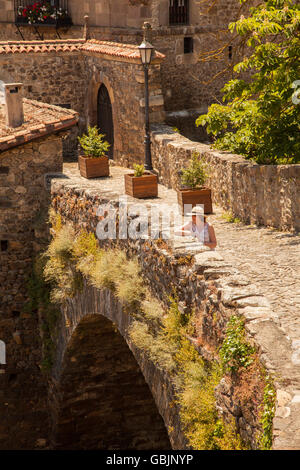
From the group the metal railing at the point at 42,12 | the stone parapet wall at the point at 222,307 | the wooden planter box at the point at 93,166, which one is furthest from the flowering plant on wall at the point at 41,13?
the stone parapet wall at the point at 222,307

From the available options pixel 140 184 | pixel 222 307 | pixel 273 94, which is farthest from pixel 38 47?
pixel 222 307

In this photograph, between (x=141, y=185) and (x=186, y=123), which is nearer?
(x=141, y=185)

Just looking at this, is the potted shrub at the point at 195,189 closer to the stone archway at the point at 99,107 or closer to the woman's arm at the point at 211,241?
the woman's arm at the point at 211,241

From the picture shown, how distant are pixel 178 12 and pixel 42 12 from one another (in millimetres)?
5199

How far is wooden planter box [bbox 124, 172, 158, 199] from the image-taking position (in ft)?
45.0

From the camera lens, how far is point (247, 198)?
40.2 feet

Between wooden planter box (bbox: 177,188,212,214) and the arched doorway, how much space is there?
792 cm

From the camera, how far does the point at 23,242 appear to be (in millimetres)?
16281

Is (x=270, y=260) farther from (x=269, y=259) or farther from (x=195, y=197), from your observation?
(x=195, y=197)

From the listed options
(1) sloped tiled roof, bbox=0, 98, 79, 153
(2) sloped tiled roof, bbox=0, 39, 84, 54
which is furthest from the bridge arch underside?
(2) sloped tiled roof, bbox=0, 39, 84, 54

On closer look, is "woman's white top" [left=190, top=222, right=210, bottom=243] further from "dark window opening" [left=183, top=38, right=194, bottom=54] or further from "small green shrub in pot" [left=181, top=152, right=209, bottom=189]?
"dark window opening" [left=183, top=38, right=194, bottom=54]

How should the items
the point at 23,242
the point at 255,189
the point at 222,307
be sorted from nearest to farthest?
the point at 222,307 → the point at 255,189 → the point at 23,242
